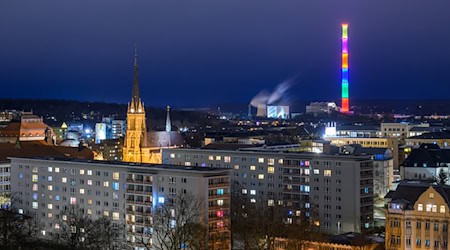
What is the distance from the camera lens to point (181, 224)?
39.8 m

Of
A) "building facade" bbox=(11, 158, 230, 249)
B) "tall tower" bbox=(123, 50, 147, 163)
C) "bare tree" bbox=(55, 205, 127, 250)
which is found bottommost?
"bare tree" bbox=(55, 205, 127, 250)

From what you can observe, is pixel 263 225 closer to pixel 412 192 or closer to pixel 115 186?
pixel 412 192

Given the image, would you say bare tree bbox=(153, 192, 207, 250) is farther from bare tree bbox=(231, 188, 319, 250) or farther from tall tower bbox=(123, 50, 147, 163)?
tall tower bbox=(123, 50, 147, 163)

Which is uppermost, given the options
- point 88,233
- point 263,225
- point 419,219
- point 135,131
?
point 135,131

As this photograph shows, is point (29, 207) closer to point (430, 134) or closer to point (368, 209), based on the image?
point (368, 209)

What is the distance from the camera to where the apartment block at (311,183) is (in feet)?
156

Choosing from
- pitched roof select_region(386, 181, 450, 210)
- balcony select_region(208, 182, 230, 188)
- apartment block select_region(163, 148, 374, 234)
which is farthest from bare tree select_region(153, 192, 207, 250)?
pitched roof select_region(386, 181, 450, 210)

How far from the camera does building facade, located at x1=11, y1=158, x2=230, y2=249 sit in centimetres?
4062

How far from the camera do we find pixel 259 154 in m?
53.4

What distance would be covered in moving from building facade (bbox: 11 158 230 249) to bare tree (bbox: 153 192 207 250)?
0.37 m

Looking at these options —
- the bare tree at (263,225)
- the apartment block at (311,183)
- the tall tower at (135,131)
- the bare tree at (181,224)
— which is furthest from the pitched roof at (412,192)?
the tall tower at (135,131)

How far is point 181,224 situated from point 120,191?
6.49 meters

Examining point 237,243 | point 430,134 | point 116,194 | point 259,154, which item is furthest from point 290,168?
point 430,134

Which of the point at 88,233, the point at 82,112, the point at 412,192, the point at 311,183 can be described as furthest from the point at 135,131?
the point at 82,112
